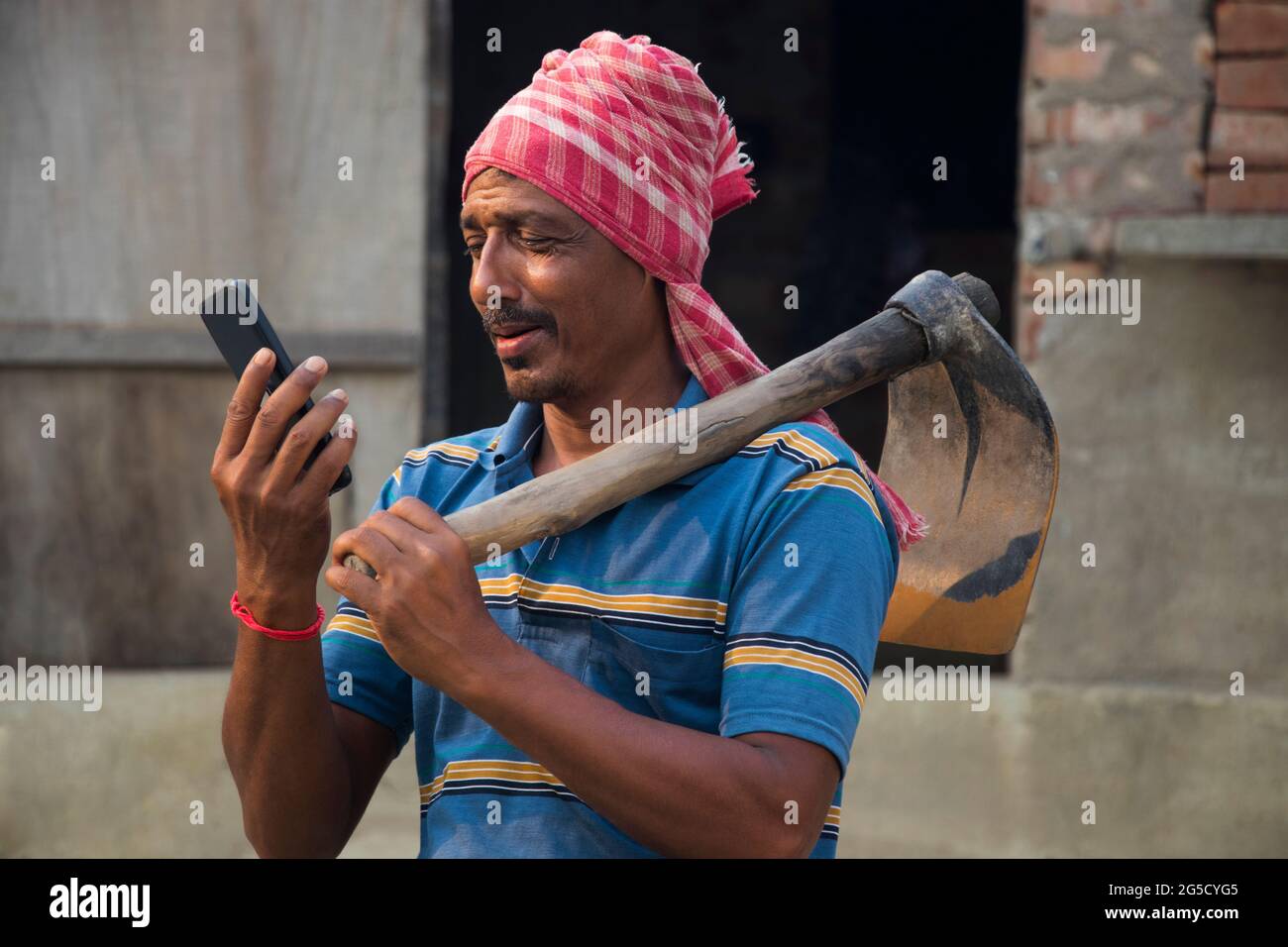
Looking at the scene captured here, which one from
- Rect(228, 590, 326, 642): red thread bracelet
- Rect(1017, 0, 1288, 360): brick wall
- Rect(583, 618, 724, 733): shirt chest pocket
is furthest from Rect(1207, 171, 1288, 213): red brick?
Rect(228, 590, 326, 642): red thread bracelet

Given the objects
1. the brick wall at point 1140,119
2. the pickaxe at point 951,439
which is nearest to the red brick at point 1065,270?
the brick wall at point 1140,119

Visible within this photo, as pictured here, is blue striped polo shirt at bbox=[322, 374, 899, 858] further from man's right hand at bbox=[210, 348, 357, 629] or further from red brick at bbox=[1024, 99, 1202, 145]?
red brick at bbox=[1024, 99, 1202, 145]

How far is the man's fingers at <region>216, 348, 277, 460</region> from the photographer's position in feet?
5.52

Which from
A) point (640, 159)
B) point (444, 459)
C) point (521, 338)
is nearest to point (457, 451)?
point (444, 459)

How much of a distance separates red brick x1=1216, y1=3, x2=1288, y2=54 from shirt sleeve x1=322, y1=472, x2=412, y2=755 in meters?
3.32

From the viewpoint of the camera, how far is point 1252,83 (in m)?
4.31

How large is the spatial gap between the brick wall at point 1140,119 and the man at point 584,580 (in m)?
2.59

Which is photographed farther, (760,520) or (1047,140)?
(1047,140)

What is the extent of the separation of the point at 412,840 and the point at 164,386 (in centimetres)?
155

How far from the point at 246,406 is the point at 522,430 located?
1.52 ft

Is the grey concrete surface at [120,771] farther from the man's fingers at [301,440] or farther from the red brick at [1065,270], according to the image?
the man's fingers at [301,440]

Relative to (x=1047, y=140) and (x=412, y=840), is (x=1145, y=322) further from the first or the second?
(x=412, y=840)
